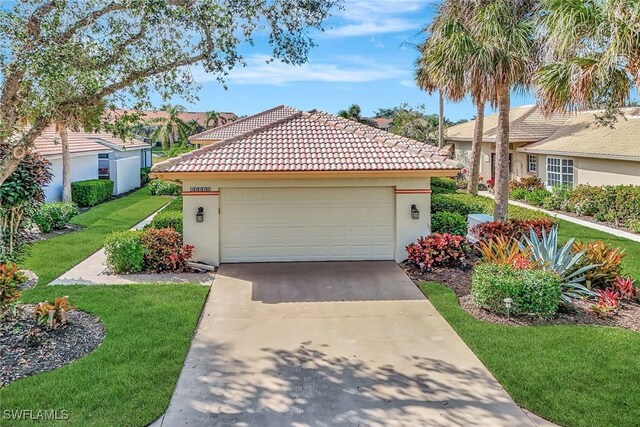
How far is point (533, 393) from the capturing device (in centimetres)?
599

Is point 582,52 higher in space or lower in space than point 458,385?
higher

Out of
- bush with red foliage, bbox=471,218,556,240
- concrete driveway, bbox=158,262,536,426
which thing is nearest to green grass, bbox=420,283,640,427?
concrete driveway, bbox=158,262,536,426

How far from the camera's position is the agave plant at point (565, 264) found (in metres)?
9.38

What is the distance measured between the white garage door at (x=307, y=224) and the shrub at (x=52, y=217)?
821 cm

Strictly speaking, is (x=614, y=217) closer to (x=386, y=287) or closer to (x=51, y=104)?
(x=386, y=287)

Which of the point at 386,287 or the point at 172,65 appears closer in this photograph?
the point at 172,65

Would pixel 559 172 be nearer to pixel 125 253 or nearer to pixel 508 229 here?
pixel 508 229

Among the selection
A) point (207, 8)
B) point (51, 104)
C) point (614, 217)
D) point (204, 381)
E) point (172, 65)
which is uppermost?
point (207, 8)

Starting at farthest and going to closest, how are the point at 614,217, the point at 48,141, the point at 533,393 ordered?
the point at 48,141
the point at 614,217
the point at 533,393

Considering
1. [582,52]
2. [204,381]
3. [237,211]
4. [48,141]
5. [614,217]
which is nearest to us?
[204,381]

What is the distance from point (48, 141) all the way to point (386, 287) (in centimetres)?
1941

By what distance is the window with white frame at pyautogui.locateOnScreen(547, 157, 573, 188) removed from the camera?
78.2 ft

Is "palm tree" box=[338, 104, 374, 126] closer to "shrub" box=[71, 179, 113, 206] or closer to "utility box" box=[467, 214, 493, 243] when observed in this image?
"shrub" box=[71, 179, 113, 206]

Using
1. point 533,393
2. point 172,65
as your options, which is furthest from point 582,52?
point 172,65
